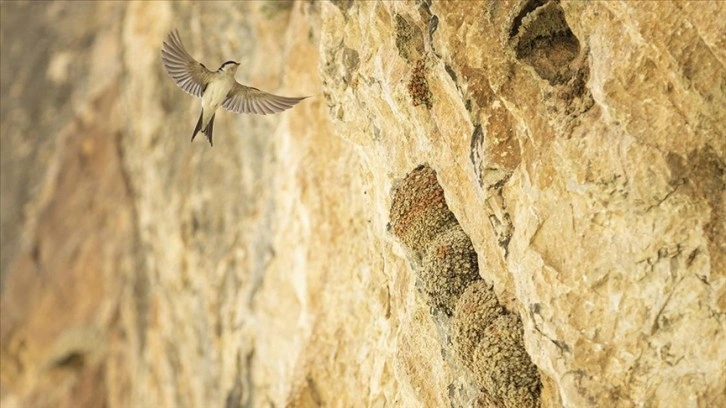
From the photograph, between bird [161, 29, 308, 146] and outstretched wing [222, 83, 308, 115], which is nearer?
bird [161, 29, 308, 146]

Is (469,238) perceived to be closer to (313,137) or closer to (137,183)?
Answer: (313,137)

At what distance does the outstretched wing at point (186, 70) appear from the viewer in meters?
11.1

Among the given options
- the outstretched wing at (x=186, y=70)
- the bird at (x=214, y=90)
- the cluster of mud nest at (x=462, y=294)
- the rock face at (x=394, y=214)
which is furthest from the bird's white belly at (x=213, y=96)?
the cluster of mud nest at (x=462, y=294)

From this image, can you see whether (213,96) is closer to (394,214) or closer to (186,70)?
(186,70)

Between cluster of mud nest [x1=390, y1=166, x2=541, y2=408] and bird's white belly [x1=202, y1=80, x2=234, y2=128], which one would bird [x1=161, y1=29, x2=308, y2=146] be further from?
cluster of mud nest [x1=390, y1=166, x2=541, y2=408]

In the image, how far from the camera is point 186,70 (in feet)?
36.9

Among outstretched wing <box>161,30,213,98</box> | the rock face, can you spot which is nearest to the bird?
outstretched wing <box>161,30,213,98</box>

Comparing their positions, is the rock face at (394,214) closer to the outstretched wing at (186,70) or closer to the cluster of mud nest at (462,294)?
the cluster of mud nest at (462,294)

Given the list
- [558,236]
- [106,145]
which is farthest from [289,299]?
[106,145]

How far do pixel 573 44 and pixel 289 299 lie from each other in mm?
8115

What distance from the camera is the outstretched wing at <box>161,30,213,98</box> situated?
36.4 ft

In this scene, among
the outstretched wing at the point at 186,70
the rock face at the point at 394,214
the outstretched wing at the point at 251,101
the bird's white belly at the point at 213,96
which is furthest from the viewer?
the outstretched wing at the point at 251,101

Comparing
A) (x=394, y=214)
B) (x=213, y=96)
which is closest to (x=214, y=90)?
(x=213, y=96)

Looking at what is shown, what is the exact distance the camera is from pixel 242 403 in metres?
16.9
